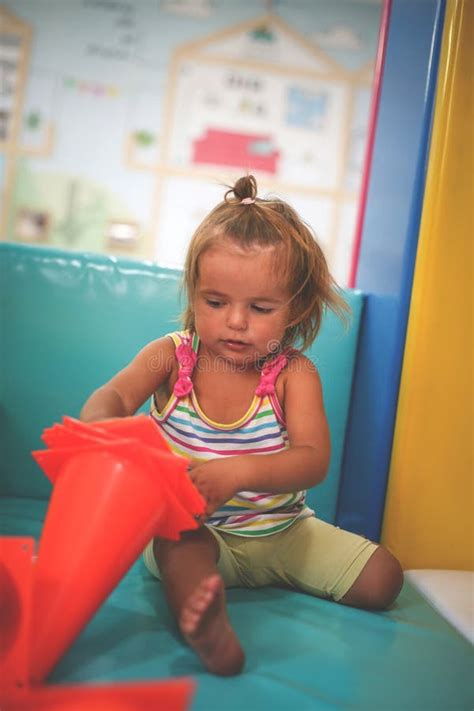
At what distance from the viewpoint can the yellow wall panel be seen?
3.45 ft

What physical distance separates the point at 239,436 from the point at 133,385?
152 millimetres

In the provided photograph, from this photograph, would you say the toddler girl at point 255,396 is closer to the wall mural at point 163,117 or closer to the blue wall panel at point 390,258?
the blue wall panel at point 390,258

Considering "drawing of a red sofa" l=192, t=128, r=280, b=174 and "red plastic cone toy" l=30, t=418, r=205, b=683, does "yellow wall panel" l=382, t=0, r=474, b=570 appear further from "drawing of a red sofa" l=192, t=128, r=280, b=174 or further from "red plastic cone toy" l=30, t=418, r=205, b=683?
"drawing of a red sofa" l=192, t=128, r=280, b=174

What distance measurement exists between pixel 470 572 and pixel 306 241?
596 millimetres

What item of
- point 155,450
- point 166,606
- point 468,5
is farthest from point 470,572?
point 468,5

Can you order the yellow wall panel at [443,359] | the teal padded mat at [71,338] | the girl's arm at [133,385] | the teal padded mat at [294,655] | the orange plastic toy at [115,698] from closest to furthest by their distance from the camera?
the orange plastic toy at [115,698]
the teal padded mat at [294,655]
the girl's arm at [133,385]
the yellow wall panel at [443,359]
the teal padded mat at [71,338]

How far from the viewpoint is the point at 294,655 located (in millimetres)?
708

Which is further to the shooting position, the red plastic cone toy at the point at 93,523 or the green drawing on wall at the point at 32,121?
the green drawing on wall at the point at 32,121

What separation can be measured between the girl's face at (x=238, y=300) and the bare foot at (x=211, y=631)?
Result: 31 centimetres

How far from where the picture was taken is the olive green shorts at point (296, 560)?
34.7 inches

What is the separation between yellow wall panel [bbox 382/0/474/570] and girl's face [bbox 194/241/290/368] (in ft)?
1.02

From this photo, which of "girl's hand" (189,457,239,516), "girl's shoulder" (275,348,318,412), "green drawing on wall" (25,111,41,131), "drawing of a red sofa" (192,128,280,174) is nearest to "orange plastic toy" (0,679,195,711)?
"girl's hand" (189,457,239,516)

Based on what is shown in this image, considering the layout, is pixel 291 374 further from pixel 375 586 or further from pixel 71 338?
pixel 71 338

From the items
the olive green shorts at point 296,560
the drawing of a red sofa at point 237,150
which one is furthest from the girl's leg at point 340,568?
the drawing of a red sofa at point 237,150
